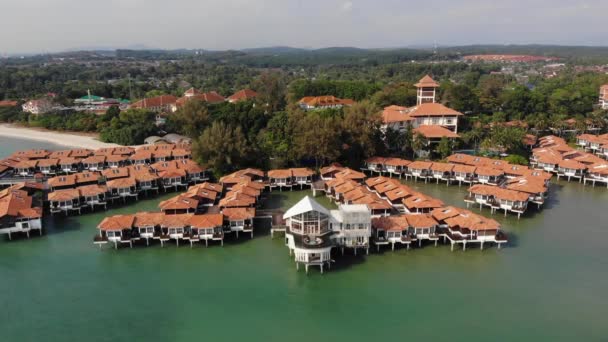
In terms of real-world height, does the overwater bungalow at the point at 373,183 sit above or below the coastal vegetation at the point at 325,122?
below

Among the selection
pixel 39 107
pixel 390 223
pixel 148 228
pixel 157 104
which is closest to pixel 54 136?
pixel 39 107

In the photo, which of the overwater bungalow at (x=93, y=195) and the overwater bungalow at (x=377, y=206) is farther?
the overwater bungalow at (x=93, y=195)

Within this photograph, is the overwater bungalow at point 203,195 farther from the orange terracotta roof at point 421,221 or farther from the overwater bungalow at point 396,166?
the overwater bungalow at point 396,166

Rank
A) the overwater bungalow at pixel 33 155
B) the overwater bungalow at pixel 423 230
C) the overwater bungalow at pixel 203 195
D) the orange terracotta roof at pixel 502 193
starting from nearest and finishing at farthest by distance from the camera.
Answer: the overwater bungalow at pixel 423 230, the orange terracotta roof at pixel 502 193, the overwater bungalow at pixel 203 195, the overwater bungalow at pixel 33 155

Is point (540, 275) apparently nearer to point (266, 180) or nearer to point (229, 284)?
point (229, 284)

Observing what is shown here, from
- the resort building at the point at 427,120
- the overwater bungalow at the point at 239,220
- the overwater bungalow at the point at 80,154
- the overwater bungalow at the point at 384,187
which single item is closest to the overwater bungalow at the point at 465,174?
the overwater bungalow at the point at 384,187

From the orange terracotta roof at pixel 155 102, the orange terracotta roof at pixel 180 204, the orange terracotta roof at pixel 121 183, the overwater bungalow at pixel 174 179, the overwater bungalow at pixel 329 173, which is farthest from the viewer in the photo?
the orange terracotta roof at pixel 155 102

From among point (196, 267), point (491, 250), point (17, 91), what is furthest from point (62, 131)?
point (491, 250)

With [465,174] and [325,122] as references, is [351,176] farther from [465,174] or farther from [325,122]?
[465,174]
